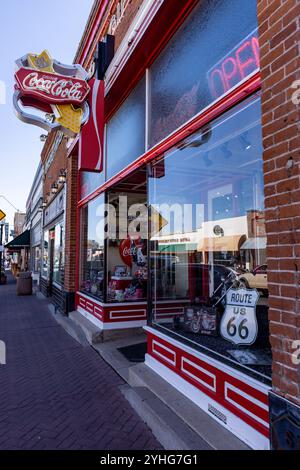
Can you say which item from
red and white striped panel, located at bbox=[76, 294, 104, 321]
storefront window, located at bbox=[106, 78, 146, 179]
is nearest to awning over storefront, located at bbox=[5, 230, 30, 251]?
red and white striped panel, located at bbox=[76, 294, 104, 321]

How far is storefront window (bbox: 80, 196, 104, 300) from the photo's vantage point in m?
7.04

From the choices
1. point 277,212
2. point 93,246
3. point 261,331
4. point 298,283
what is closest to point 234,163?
point 261,331

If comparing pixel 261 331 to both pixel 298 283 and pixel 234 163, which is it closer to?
pixel 298 283

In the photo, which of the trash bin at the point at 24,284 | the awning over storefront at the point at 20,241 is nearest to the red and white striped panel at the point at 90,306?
the trash bin at the point at 24,284

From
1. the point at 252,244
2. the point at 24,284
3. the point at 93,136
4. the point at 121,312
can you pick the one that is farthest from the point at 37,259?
the point at 252,244

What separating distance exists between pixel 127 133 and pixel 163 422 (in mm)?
4446

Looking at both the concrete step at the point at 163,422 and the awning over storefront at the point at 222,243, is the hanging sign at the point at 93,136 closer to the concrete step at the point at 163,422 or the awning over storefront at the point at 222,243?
the awning over storefront at the point at 222,243

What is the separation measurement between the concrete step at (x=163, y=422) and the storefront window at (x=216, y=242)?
664 millimetres

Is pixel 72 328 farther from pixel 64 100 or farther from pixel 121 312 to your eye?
pixel 64 100

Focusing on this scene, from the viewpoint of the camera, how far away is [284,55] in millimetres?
2168

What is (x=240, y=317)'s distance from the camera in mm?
3449

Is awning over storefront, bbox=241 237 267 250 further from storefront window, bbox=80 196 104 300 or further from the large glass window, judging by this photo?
the large glass window

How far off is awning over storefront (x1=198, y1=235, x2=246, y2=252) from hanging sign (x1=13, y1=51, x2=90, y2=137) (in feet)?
9.33

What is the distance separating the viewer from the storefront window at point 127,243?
21.6 ft
